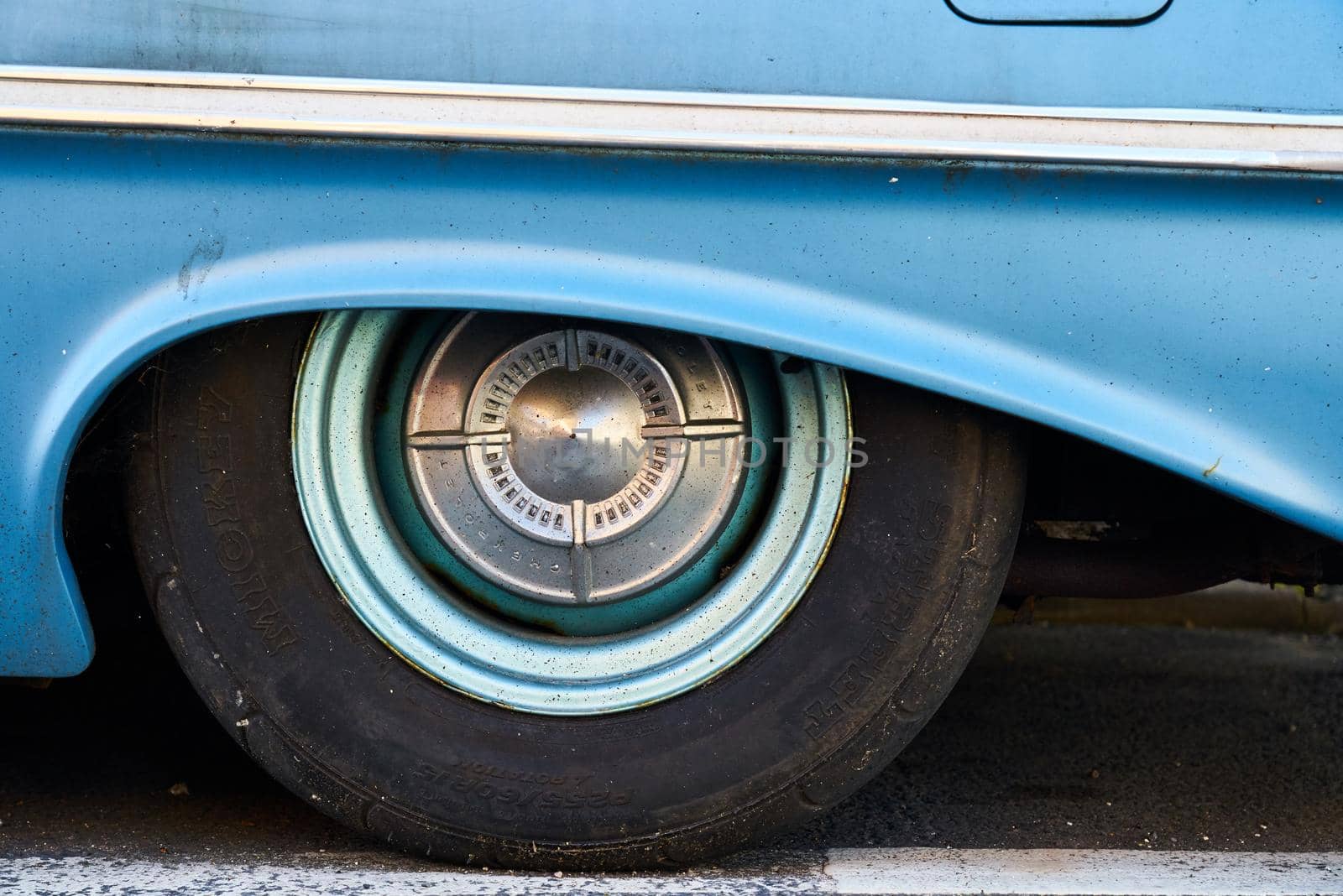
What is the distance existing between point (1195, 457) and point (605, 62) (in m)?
0.83

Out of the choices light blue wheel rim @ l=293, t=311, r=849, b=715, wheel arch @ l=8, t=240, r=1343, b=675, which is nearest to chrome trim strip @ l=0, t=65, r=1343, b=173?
wheel arch @ l=8, t=240, r=1343, b=675

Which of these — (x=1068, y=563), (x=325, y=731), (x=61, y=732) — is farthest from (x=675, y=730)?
(x=61, y=732)

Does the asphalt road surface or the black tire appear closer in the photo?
the black tire

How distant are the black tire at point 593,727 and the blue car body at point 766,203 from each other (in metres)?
0.16

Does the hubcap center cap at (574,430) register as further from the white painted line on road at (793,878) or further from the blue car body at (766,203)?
the white painted line on road at (793,878)

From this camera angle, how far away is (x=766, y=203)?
1.52m

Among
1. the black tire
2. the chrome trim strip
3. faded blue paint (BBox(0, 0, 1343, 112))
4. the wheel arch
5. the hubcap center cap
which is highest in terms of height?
faded blue paint (BBox(0, 0, 1343, 112))

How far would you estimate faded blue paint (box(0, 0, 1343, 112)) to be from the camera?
1.49m

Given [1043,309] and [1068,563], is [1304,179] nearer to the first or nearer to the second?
[1043,309]

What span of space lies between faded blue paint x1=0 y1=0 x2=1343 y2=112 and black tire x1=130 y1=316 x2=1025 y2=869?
377 mm

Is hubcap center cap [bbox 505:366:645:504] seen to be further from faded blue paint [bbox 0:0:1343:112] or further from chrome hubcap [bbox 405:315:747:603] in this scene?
faded blue paint [bbox 0:0:1343:112]

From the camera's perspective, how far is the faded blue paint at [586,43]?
149 cm

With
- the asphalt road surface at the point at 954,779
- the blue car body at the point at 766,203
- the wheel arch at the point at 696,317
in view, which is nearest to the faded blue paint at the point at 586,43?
the blue car body at the point at 766,203

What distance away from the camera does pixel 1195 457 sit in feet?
5.04
